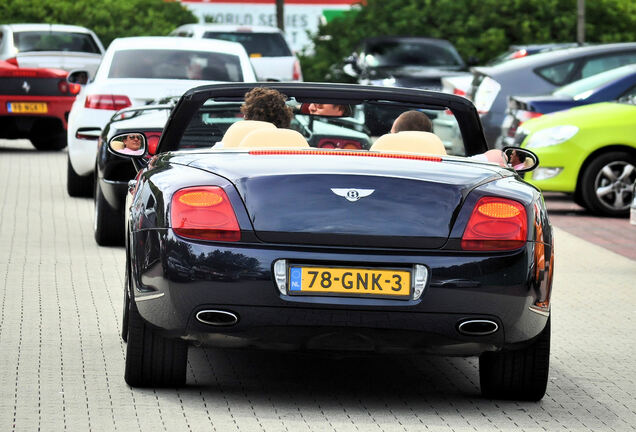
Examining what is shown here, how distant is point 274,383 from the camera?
6.65 m

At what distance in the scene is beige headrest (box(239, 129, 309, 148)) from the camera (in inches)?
263

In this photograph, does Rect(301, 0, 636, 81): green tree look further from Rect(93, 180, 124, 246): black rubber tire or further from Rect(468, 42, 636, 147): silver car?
Rect(93, 180, 124, 246): black rubber tire

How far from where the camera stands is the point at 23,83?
2081 cm

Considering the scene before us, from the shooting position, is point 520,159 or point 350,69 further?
point 350,69

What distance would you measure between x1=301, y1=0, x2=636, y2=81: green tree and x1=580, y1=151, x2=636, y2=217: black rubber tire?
54.5 ft

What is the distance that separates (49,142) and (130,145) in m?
14.7

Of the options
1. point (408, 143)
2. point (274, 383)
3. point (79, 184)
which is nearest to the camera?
point (274, 383)

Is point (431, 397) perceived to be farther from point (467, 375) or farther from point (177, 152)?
point (177, 152)

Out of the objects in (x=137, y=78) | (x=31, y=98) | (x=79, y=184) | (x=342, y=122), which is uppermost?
(x=342, y=122)

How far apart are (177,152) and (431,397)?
150 cm

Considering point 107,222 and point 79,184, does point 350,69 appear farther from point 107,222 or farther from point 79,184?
point 107,222

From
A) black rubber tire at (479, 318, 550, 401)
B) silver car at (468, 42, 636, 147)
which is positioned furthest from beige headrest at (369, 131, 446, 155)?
silver car at (468, 42, 636, 147)

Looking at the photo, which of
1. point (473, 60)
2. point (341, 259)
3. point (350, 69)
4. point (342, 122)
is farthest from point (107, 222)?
point (473, 60)

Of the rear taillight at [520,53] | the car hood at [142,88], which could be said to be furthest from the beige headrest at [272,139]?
the rear taillight at [520,53]
